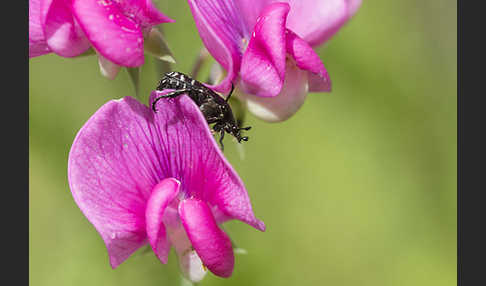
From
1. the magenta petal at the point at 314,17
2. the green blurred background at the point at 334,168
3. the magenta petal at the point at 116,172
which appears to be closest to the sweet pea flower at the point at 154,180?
the magenta petal at the point at 116,172

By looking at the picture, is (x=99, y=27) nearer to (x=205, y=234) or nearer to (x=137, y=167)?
(x=137, y=167)

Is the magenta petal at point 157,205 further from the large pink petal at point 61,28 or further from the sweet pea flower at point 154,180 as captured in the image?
the large pink petal at point 61,28

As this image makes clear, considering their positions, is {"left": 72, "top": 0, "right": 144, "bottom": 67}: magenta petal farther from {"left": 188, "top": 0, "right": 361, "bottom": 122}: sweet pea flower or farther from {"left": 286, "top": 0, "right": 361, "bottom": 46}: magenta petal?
{"left": 286, "top": 0, "right": 361, "bottom": 46}: magenta petal

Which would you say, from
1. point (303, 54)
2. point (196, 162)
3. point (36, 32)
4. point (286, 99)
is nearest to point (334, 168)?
point (286, 99)

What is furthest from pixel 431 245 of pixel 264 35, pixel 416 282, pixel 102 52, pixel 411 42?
pixel 102 52

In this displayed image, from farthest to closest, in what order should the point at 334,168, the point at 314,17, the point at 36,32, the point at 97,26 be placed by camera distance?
the point at 334,168
the point at 314,17
the point at 36,32
the point at 97,26

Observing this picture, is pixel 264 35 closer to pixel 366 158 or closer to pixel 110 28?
pixel 110 28
